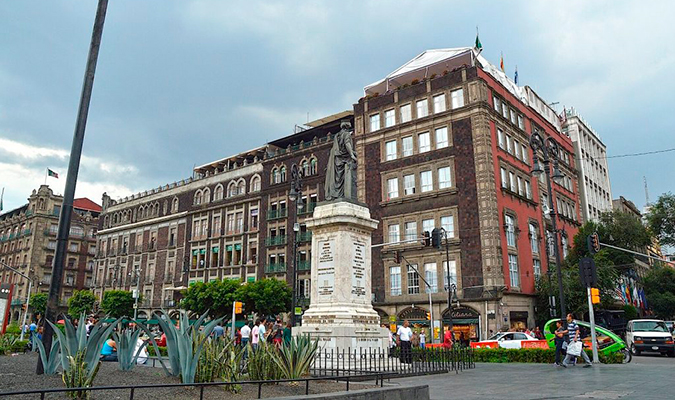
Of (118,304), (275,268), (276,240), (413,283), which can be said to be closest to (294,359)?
(413,283)

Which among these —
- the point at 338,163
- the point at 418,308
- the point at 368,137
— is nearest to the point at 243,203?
the point at 368,137

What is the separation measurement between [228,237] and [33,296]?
35.6 metres

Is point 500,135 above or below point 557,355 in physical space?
above

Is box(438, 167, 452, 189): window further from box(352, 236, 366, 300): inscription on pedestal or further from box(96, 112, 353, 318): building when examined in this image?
box(352, 236, 366, 300): inscription on pedestal

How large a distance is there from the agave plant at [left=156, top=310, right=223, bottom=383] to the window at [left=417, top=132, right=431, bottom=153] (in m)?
33.7

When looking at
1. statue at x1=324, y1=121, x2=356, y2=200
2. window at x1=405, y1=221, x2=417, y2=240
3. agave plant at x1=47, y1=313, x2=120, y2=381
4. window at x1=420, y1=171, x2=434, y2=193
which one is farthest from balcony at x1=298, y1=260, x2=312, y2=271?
agave plant at x1=47, y1=313, x2=120, y2=381

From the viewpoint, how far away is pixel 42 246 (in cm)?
7712

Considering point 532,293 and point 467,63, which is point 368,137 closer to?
point 467,63

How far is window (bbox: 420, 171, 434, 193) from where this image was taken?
39.5m

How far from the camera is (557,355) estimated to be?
16953 millimetres

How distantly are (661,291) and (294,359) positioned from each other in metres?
56.8

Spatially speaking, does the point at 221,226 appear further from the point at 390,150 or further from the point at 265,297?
the point at 390,150

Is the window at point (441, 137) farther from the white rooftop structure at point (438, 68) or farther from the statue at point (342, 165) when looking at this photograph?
the statue at point (342, 165)

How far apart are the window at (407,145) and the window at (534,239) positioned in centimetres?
1154
